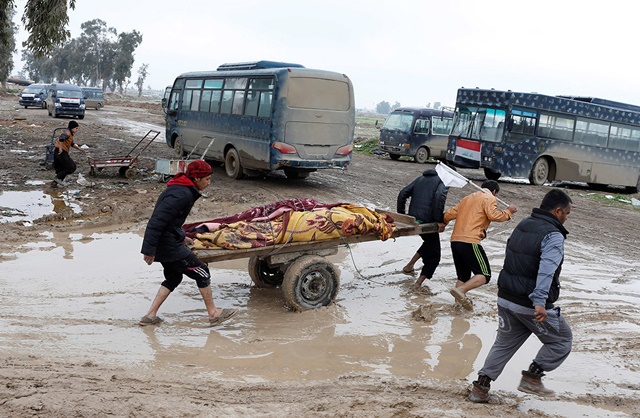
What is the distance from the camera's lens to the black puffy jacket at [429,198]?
8.15 meters

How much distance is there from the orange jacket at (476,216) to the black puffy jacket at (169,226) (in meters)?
3.23

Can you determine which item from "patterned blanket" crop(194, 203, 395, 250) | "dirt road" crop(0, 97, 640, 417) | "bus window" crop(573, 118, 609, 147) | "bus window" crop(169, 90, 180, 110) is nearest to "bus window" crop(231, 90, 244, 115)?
"bus window" crop(169, 90, 180, 110)

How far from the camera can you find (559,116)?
68.7ft

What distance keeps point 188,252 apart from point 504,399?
3173 mm

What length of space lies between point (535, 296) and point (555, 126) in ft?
57.6

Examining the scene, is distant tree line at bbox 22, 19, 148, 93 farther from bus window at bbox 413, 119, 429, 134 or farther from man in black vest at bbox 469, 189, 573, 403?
man in black vest at bbox 469, 189, 573, 403

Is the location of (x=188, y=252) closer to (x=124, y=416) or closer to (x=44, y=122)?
(x=124, y=416)

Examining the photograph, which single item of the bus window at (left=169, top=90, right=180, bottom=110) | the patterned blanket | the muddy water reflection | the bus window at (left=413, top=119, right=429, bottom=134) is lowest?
the muddy water reflection

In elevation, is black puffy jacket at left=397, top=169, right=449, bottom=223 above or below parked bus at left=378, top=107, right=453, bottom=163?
below

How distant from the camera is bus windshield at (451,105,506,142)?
20.4 m

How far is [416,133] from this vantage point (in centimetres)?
2656

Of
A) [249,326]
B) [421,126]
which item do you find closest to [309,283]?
[249,326]

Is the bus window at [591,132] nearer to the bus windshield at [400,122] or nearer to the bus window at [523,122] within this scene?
the bus window at [523,122]

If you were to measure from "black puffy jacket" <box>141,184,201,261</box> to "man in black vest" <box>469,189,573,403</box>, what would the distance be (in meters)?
2.98
